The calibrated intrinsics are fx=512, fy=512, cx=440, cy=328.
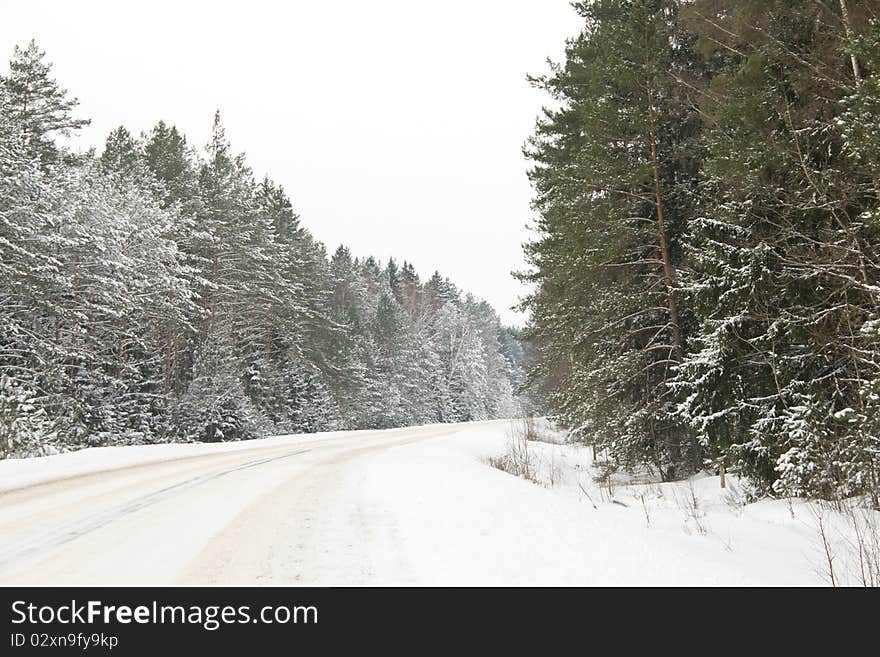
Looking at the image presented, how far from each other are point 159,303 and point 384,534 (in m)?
22.6

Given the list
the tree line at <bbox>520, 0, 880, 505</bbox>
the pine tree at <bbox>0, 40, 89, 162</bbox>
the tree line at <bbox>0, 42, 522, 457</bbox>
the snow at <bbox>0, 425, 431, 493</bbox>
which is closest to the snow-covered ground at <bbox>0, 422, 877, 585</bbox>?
the snow at <bbox>0, 425, 431, 493</bbox>

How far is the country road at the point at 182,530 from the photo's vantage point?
3.93 meters

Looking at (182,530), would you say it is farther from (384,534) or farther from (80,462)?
(80,462)

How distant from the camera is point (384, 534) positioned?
518 centimetres

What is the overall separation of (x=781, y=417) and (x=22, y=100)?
3501 cm

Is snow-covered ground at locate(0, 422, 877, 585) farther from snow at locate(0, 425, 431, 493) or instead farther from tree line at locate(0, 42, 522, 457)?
tree line at locate(0, 42, 522, 457)

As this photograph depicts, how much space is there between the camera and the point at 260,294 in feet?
104

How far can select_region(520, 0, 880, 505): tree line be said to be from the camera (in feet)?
23.4

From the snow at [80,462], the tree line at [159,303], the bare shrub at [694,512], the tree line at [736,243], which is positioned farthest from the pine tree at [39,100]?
the bare shrub at [694,512]

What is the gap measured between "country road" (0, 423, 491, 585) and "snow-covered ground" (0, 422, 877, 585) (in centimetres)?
2

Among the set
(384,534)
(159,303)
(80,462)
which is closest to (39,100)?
(159,303)
